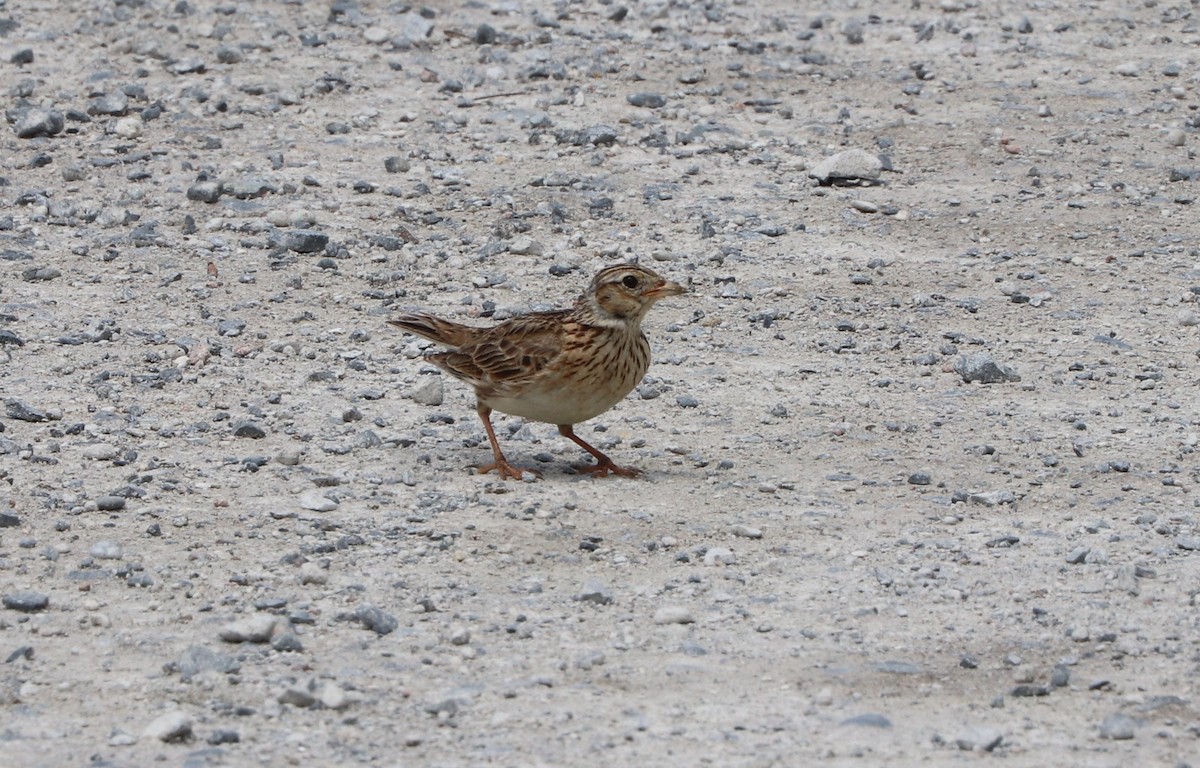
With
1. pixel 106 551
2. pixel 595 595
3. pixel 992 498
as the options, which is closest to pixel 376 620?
pixel 595 595

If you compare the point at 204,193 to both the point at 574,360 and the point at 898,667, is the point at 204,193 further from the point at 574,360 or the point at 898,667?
the point at 898,667

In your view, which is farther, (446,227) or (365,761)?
(446,227)

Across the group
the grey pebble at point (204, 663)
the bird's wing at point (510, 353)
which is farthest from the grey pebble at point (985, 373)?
the grey pebble at point (204, 663)

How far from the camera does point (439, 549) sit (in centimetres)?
805

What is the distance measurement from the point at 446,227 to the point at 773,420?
3779 mm

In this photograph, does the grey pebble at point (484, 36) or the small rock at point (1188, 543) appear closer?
the small rock at point (1188, 543)

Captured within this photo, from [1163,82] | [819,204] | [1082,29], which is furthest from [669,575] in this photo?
[1082,29]

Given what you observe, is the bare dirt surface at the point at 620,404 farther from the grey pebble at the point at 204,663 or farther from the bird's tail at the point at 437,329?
the bird's tail at the point at 437,329

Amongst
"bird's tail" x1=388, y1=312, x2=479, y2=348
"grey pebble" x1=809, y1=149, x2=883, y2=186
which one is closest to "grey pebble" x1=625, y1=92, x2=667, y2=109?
"grey pebble" x1=809, y1=149, x2=883, y2=186

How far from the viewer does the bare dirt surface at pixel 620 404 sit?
672cm

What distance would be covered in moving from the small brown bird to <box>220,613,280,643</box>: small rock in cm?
225

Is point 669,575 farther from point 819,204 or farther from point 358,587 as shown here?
point 819,204

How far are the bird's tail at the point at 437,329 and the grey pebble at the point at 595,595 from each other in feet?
7.82

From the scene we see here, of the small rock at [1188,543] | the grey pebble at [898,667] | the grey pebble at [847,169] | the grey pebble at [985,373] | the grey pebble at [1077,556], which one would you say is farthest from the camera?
the grey pebble at [847,169]
